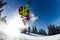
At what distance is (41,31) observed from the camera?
1350 millimetres

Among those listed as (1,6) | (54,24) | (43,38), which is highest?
(1,6)

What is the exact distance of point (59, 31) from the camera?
1355mm

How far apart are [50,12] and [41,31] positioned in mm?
161

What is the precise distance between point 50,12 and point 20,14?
23 cm

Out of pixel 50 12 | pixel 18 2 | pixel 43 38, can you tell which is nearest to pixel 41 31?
pixel 43 38

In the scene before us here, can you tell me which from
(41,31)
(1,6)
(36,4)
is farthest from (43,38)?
(1,6)

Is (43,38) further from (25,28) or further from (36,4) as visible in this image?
(36,4)

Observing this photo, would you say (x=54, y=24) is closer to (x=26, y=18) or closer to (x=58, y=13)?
(x=58, y=13)

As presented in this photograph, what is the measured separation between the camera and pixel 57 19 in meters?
1.36

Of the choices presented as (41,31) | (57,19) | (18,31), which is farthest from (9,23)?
(57,19)

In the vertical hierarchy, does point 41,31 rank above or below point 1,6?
below

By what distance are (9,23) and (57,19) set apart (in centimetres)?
37

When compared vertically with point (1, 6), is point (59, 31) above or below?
below

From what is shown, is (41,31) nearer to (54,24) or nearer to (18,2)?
(54,24)
